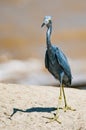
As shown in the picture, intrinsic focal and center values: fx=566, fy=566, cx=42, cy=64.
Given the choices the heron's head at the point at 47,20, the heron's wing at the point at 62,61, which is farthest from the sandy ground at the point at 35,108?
the heron's head at the point at 47,20

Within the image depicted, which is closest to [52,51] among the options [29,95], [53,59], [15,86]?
[53,59]

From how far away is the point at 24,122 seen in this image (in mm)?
14938

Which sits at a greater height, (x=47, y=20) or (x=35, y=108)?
(x=47, y=20)

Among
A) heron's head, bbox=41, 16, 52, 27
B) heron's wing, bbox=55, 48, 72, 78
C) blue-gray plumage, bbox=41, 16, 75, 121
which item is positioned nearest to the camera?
heron's head, bbox=41, 16, 52, 27

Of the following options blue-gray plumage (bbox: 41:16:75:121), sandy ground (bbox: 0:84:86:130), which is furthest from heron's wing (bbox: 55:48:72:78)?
sandy ground (bbox: 0:84:86:130)

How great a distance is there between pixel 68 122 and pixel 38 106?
164 centimetres


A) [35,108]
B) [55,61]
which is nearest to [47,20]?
[55,61]

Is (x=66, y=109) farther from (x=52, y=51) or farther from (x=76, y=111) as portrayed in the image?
(x=52, y=51)

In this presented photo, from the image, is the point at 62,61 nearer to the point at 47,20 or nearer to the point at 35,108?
the point at 47,20

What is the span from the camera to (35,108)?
16047 mm

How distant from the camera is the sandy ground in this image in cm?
1476

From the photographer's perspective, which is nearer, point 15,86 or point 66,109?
point 66,109

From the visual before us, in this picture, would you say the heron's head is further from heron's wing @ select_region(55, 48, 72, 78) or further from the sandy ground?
the sandy ground

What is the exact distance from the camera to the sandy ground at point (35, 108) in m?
14.8
